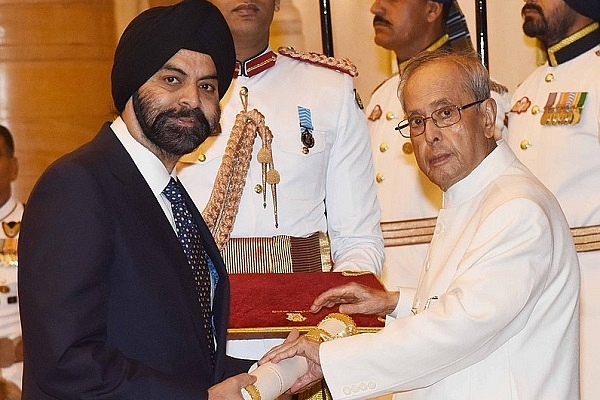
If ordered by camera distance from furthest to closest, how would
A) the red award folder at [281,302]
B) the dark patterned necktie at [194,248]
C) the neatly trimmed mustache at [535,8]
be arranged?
the neatly trimmed mustache at [535,8]
the red award folder at [281,302]
the dark patterned necktie at [194,248]

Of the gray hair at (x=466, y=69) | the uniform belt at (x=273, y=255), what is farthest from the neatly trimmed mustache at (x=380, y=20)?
the gray hair at (x=466, y=69)

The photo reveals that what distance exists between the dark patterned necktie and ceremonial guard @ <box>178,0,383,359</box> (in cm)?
74

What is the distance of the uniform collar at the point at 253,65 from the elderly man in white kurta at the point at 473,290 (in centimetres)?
93

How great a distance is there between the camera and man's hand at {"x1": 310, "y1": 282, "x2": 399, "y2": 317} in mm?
3805

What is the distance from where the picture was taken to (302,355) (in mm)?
3482

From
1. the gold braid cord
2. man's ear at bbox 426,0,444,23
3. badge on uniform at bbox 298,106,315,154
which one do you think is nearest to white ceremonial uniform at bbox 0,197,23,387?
the gold braid cord

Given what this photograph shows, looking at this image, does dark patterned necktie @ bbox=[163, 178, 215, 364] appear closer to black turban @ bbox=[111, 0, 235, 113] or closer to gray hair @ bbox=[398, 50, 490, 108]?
black turban @ bbox=[111, 0, 235, 113]

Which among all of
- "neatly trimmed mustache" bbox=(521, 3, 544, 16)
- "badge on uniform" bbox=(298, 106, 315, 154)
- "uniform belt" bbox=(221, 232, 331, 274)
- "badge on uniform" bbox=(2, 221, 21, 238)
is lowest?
"badge on uniform" bbox=(2, 221, 21, 238)

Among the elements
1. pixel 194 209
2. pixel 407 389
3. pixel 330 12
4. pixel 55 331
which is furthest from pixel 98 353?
pixel 330 12

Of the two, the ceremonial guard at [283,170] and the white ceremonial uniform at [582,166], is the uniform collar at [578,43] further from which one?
the ceremonial guard at [283,170]

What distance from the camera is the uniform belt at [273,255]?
410cm

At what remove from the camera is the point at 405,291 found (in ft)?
12.8

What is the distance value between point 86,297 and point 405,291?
1256 mm

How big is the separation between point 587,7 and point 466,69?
2169mm
